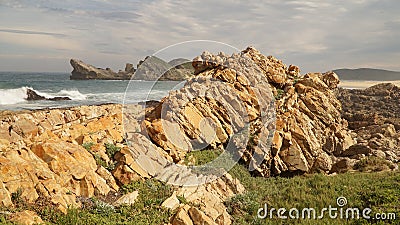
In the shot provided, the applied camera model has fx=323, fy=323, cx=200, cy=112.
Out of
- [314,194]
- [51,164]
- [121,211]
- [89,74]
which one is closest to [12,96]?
[51,164]

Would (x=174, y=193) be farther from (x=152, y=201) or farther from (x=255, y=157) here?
(x=255, y=157)

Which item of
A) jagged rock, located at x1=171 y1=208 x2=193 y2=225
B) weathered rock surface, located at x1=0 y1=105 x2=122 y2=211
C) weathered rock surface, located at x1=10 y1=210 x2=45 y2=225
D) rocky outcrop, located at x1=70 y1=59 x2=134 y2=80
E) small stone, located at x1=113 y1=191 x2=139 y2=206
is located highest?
rocky outcrop, located at x1=70 y1=59 x2=134 y2=80

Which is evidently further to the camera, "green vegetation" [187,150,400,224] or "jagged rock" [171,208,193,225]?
"green vegetation" [187,150,400,224]

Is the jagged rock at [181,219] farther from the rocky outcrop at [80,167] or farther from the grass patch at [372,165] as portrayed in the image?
the grass patch at [372,165]

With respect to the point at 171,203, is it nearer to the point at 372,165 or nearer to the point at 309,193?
the point at 309,193

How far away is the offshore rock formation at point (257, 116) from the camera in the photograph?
1670 cm

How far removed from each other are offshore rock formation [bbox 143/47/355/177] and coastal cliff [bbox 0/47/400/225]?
6 centimetres

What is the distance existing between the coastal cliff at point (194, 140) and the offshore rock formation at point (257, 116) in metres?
0.06

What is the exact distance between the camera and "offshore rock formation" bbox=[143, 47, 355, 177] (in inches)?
658

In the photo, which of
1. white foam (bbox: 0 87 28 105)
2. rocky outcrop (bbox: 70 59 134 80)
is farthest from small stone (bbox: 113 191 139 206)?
rocky outcrop (bbox: 70 59 134 80)

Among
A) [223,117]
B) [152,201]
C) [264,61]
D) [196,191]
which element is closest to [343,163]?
[223,117]

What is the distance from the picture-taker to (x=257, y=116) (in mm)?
19641

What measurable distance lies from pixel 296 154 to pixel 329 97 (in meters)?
6.99

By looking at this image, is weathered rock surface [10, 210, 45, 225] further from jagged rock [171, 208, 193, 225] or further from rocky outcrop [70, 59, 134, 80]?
rocky outcrop [70, 59, 134, 80]
